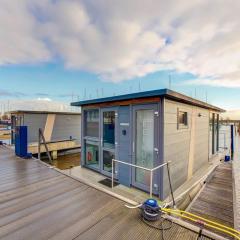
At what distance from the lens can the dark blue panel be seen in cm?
Result: 463

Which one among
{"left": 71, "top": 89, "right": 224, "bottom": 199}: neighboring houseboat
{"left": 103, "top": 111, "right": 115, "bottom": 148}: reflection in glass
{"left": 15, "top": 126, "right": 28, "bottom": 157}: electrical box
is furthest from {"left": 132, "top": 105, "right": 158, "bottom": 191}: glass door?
{"left": 15, "top": 126, "right": 28, "bottom": 157}: electrical box

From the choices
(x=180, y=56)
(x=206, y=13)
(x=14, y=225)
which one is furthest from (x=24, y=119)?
(x=206, y=13)

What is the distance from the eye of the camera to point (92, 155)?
19.9ft

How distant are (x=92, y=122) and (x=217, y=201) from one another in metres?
4.60

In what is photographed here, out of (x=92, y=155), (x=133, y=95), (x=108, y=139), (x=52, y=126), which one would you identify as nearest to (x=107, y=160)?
(x=108, y=139)

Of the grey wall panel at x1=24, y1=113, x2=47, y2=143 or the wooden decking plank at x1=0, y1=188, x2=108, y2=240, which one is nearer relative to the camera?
the wooden decking plank at x1=0, y1=188, x2=108, y2=240

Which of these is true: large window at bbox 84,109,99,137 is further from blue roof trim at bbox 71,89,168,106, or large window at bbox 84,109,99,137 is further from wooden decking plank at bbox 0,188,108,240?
wooden decking plank at bbox 0,188,108,240

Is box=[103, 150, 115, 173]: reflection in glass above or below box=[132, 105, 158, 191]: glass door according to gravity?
below

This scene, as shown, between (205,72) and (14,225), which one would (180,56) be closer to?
(205,72)

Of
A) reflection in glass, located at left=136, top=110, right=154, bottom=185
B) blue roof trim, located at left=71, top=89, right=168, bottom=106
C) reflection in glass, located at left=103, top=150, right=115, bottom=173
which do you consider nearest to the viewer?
blue roof trim, located at left=71, top=89, right=168, bottom=106

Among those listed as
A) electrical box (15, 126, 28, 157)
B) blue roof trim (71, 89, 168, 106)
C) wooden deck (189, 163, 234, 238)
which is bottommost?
wooden deck (189, 163, 234, 238)

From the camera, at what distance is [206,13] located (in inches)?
162

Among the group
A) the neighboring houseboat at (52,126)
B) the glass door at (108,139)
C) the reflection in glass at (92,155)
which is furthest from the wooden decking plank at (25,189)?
the neighboring houseboat at (52,126)

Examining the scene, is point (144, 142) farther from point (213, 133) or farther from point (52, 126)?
point (52, 126)
